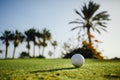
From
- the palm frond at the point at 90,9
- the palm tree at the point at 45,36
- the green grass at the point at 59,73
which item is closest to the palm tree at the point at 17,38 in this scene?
the palm tree at the point at 45,36

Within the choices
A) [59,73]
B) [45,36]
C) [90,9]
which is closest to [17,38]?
[45,36]

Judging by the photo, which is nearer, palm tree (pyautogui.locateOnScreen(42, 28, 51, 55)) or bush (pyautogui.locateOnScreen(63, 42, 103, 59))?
bush (pyautogui.locateOnScreen(63, 42, 103, 59))

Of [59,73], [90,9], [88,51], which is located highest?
[90,9]

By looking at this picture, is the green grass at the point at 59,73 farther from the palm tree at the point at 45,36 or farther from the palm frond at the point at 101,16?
the palm tree at the point at 45,36

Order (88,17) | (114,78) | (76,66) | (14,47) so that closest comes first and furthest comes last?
(114,78) → (76,66) → (88,17) → (14,47)

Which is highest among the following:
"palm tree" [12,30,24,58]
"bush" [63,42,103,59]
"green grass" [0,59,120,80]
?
"palm tree" [12,30,24,58]

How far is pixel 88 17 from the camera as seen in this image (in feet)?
152

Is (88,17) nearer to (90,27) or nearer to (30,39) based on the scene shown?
(90,27)

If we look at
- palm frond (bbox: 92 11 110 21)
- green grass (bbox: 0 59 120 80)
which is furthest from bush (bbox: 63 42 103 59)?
green grass (bbox: 0 59 120 80)

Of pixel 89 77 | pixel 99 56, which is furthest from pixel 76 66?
pixel 99 56

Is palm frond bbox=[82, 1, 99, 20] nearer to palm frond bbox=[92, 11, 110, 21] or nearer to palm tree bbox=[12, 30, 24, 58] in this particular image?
palm frond bbox=[92, 11, 110, 21]

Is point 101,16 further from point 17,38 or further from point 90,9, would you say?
point 17,38

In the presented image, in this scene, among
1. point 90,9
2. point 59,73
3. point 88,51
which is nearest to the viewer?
point 59,73

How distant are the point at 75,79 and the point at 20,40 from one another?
64772 millimetres
